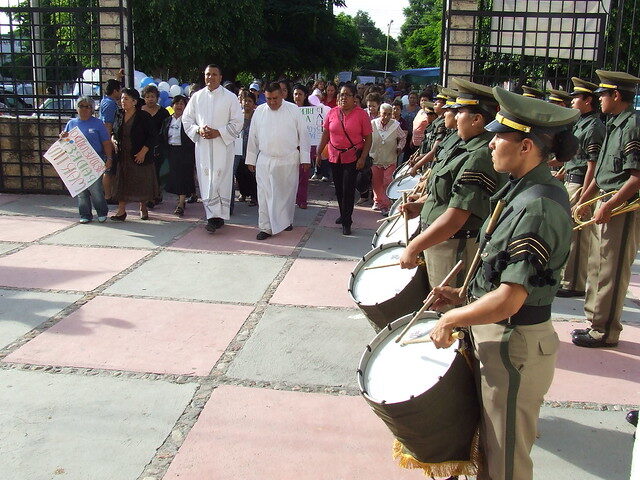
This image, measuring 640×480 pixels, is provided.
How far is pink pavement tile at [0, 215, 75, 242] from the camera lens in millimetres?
7973

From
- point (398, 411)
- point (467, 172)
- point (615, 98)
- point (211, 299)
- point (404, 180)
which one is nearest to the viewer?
point (398, 411)

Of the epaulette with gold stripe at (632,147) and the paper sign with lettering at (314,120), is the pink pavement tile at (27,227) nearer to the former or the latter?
the paper sign with lettering at (314,120)

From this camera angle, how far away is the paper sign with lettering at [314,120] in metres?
11.7

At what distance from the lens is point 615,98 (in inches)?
191

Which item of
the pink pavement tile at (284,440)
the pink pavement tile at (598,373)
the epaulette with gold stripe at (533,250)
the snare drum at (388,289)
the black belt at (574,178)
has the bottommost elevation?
the pink pavement tile at (284,440)

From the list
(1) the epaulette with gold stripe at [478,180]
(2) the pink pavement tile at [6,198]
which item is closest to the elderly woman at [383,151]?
(2) the pink pavement tile at [6,198]

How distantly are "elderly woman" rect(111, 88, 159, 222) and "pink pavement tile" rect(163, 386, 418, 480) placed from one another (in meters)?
5.28

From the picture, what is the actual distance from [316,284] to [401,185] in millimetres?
1937

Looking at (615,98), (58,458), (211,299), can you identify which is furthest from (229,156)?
(58,458)

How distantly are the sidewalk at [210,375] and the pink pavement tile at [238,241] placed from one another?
0.59ft

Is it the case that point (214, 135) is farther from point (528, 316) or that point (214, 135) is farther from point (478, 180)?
point (528, 316)

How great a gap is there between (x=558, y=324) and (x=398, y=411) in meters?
3.33

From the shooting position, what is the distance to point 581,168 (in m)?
6.12

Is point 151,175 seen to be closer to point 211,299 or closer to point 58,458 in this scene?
point 211,299
